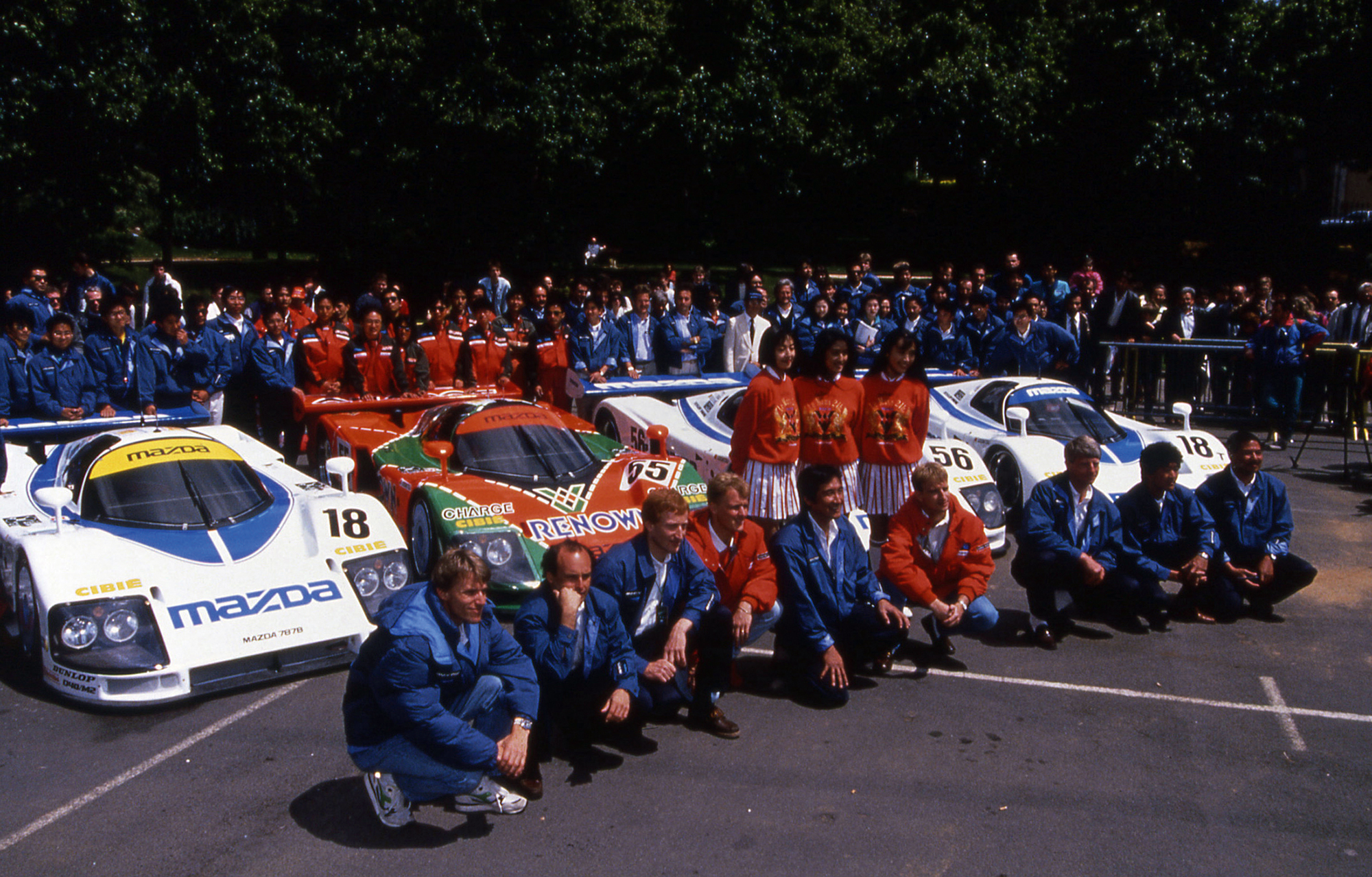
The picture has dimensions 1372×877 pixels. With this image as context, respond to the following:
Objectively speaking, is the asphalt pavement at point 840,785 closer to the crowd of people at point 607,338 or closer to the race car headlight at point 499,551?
the race car headlight at point 499,551

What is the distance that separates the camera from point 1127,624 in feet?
23.8

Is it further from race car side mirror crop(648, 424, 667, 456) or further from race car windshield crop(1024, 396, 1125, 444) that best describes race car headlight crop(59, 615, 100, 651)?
race car windshield crop(1024, 396, 1125, 444)

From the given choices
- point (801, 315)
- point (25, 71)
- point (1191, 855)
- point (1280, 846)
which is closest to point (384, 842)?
point (1191, 855)

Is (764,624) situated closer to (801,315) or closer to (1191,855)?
(1191,855)

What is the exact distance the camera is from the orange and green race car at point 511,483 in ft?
23.9

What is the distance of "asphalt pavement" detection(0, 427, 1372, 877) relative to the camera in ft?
14.5

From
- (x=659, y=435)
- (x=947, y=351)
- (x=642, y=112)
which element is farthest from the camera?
(x=642, y=112)

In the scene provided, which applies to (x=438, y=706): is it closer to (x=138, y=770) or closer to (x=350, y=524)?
(x=138, y=770)

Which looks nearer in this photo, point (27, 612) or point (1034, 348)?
point (27, 612)

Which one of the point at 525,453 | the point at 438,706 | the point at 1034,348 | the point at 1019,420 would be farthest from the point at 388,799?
the point at 1034,348

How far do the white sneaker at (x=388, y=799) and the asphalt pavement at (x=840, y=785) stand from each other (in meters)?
A: 0.12

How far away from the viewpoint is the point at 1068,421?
10.0m

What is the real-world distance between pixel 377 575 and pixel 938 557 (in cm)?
324

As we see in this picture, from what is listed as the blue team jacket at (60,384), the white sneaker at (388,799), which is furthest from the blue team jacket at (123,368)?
the white sneaker at (388,799)
